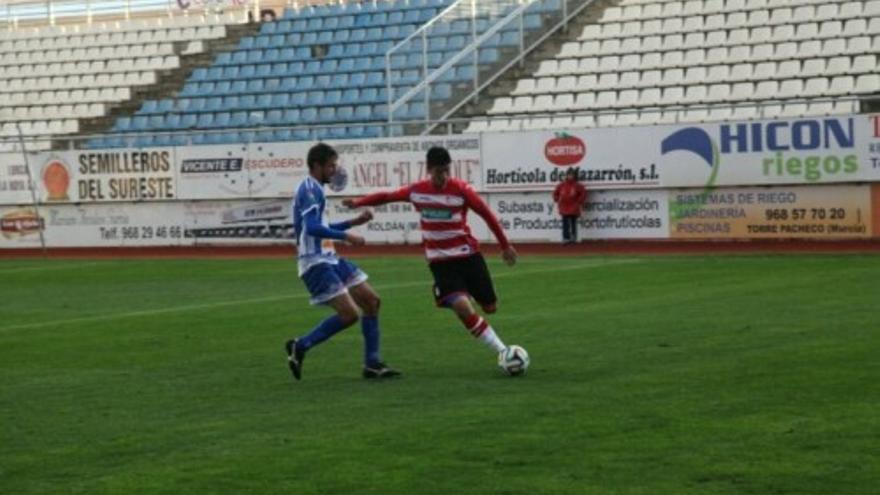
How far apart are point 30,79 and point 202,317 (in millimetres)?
29101

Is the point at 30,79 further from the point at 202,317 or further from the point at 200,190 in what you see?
the point at 202,317

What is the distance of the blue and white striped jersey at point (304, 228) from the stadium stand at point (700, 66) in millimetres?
17450

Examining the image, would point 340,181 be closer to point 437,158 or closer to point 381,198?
point 381,198

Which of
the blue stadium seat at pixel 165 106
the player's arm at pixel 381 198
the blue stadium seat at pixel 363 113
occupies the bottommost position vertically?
the player's arm at pixel 381 198

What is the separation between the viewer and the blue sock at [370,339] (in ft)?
47.8

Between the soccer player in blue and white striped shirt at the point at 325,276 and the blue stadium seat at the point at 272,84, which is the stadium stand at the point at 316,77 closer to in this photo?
the blue stadium seat at the point at 272,84

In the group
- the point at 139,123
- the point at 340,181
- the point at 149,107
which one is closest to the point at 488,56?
the point at 340,181

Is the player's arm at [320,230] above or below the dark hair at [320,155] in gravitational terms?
below

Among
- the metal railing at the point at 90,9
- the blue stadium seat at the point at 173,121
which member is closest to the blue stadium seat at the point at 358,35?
the blue stadium seat at the point at 173,121

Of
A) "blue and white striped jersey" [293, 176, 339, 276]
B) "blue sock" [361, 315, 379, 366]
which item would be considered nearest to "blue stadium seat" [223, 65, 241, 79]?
"blue and white striped jersey" [293, 176, 339, 276]

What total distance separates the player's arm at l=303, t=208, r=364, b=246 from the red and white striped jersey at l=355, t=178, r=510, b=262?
415 mm

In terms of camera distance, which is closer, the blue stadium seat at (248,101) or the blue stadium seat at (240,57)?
the blue stadium seat at (248,101)

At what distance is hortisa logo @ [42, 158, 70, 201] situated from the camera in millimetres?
39750

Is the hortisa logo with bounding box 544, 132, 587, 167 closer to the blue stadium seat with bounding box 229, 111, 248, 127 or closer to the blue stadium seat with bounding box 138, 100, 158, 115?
the blue stadium seat with bounding box 229, 111, 248, 127
